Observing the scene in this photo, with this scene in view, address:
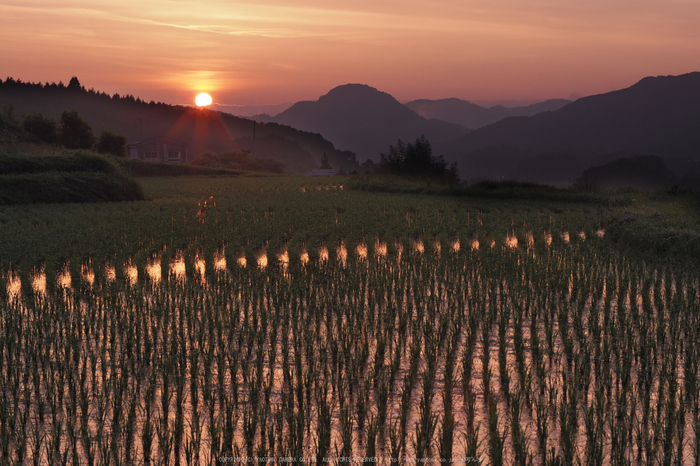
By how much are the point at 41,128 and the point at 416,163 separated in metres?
38.5

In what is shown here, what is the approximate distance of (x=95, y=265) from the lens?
38.1ft

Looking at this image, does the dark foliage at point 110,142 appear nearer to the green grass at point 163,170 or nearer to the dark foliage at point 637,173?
the green grass at point 163,170

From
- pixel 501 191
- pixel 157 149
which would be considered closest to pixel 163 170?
pixel 157 149

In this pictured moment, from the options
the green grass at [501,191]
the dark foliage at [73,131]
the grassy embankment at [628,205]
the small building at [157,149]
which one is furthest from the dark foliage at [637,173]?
the grassy embankment at [628,205]

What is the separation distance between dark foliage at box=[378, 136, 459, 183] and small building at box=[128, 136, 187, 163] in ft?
141

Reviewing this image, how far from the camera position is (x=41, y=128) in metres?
58.4

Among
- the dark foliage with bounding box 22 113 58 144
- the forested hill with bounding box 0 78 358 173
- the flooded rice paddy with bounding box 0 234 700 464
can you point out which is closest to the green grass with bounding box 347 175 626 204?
the flooded rice paddy with bounding box 0 234 700 464

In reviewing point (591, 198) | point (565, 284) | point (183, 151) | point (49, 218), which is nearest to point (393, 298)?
point (565, 284)

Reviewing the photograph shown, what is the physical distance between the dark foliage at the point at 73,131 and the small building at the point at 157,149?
16607 millimetres

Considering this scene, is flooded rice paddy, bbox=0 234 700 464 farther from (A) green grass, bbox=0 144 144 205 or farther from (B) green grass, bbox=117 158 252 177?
(B) green grass, bbox=117 158 252 177

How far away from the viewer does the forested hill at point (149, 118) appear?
122m

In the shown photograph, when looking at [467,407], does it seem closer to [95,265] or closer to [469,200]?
[95,265]

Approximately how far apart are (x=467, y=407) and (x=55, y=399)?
3804mm

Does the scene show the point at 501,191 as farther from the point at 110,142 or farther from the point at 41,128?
the point at 41,128
